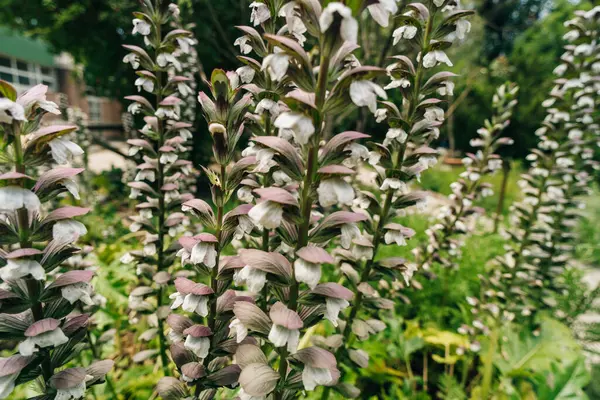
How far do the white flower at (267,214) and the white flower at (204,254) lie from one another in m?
0.30

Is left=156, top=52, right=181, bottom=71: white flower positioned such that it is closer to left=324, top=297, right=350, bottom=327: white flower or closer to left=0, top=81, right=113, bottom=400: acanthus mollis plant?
left=0, top=81, right=113, bottom=400: acanthus mollis plant

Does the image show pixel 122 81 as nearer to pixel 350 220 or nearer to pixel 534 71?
pixel 350 220

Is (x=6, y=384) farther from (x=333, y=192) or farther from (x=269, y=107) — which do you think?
(x=269, y=107)

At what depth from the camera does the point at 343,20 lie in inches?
34.6

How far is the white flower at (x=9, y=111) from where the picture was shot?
2.91ft

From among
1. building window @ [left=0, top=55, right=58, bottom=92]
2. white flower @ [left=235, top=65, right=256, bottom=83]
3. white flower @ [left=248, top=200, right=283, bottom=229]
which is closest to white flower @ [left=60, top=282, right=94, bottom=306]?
white flower @ [left=248, top=200, right=283, bottom=229]

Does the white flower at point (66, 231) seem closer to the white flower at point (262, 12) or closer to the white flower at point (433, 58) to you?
the white flower at point (262, 12)

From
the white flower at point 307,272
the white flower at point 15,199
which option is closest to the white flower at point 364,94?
the white flower at point 307,272

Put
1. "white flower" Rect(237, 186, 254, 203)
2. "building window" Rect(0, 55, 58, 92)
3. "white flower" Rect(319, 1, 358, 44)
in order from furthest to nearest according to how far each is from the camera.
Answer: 1. "building window" Rect(0, 55, 58, 92)
2. "white flower" Rect(237, 186, 254, 203)
3. "white flower" Rect(319, 1, 358, 44)

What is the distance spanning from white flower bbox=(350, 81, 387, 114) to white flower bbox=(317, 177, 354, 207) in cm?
23

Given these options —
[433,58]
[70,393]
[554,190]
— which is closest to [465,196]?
[554,190]

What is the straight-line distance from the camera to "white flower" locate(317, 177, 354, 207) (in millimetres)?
955

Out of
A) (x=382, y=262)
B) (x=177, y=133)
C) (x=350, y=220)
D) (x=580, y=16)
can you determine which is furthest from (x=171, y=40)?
(x=580, y=16)

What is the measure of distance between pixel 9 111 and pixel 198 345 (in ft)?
3.12
